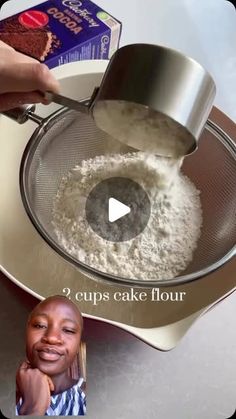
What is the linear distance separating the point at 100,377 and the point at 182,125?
350 millimetres

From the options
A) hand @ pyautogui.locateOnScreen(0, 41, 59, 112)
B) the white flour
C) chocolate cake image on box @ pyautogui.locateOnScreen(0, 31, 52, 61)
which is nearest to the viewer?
hand @ pyautogui.locateOnScreen(0, 41, 59, 112)

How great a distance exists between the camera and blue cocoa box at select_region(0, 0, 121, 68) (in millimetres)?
897

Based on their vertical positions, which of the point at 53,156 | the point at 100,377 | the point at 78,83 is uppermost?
the point at 78,83

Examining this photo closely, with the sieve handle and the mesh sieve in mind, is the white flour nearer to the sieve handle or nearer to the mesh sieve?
the mesh sieve

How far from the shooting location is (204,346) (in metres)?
0.76

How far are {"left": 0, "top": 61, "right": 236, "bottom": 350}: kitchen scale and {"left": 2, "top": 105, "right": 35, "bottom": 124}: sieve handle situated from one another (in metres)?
0.08

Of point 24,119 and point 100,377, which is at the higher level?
point 24,119

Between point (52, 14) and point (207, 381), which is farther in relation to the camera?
point (52, 14)

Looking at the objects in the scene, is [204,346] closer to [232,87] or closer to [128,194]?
[128,194]

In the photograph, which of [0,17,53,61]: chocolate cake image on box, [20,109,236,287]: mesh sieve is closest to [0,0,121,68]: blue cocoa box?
[0,17,53,61]: chocolate cake image on box

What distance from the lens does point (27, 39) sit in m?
0.91

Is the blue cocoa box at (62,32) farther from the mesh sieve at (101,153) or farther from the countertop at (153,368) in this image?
the countertop at (153,368)

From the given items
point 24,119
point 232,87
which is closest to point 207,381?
point 24,119

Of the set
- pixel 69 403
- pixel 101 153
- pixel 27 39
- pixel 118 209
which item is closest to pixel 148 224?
pixel 118 209
